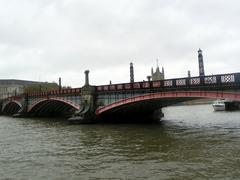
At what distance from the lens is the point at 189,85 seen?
2370cm

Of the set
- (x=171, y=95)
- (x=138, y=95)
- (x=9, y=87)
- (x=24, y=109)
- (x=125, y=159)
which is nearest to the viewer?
(x=125, y=159)

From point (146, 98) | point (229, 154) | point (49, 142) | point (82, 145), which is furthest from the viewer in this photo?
point (146, 98)

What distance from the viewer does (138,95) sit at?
28.0 m

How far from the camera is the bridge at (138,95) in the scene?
70.7 ft

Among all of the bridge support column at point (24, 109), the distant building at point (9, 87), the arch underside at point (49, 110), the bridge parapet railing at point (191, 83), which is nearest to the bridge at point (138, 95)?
the bridge parapet railing at point (191, 83)

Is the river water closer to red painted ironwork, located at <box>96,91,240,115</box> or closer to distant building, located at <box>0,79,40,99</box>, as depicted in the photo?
red painted ironwork, located at <box>96,91,240,115</box>

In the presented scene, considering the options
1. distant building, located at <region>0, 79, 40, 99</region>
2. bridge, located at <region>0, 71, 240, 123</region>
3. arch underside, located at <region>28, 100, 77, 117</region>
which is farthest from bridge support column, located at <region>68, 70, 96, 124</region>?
distant building, located at <region>0, 79, 40, 99</region>

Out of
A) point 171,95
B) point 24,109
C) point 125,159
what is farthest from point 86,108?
point 24,109

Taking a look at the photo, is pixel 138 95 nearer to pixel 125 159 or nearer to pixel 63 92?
pixel 125 159

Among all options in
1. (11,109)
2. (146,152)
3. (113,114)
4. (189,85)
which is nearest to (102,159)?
(146,152)

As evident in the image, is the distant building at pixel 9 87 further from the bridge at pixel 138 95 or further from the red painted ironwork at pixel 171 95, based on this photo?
the red painted ironwork at pixel 171 95

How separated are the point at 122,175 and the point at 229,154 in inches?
230

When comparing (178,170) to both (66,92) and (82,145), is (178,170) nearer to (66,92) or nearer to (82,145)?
(82,145)

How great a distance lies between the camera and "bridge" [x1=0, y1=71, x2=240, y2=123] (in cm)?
2156
